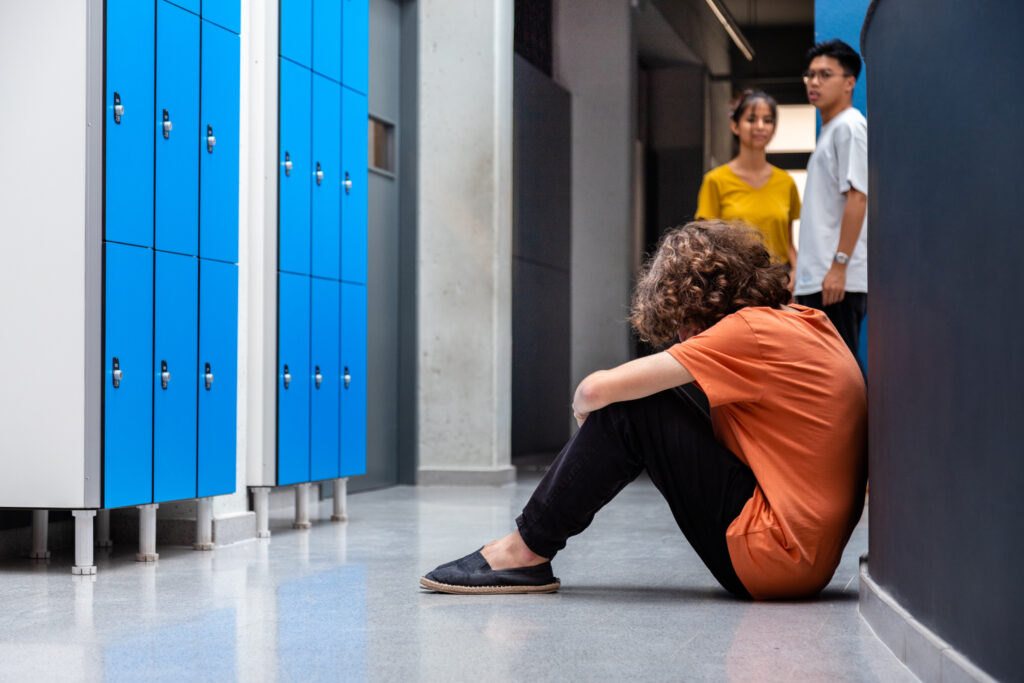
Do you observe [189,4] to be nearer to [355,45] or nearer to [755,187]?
[355,45]

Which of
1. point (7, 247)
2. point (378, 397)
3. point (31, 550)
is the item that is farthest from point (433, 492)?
point (7, 247)

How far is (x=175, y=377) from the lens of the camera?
3.75m

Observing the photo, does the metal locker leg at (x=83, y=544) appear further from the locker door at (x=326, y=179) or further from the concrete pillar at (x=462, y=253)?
the concrete pillar at (x=462, y=253)

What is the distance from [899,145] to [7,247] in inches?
96.7

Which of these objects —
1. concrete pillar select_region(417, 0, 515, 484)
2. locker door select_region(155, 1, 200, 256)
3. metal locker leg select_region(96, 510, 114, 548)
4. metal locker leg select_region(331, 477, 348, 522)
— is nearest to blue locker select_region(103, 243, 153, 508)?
locker door select_region(155, 1, 200, 256)

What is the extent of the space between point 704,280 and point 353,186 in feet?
8.74

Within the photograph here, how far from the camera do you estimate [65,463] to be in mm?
3367

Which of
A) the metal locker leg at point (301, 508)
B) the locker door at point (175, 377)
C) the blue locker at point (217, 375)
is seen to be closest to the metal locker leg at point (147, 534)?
the locker door at point (175, 377)

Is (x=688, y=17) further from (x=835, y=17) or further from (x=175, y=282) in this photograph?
(x=175, y=282)

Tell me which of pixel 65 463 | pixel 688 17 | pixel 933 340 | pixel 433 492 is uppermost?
pixel 688 17

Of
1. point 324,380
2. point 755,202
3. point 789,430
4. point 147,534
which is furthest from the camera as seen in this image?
point 755,202

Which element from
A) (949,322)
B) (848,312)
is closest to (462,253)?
(848,312)

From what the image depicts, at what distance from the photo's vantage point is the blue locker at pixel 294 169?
14.7 feet

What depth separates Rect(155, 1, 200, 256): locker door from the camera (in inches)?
145
